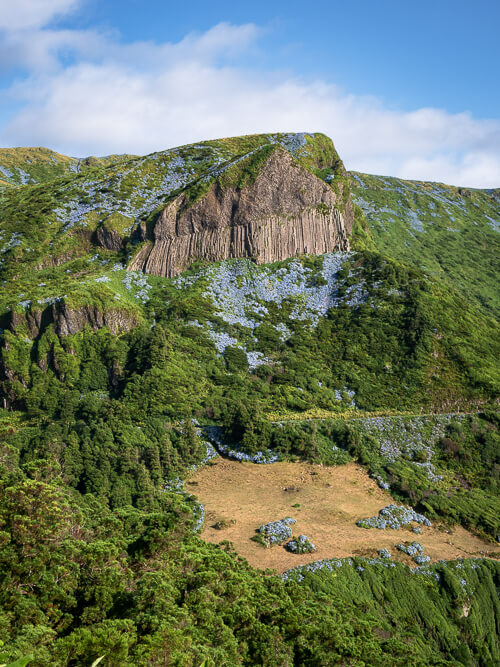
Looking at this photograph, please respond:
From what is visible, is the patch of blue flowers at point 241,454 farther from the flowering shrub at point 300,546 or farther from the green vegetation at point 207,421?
the flowering shrub at point 300,546


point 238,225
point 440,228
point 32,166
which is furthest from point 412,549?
point 32,166

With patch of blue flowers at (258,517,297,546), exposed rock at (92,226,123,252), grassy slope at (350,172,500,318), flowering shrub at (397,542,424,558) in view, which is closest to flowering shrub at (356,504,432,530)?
flowering shrub at (397,542,424,558)

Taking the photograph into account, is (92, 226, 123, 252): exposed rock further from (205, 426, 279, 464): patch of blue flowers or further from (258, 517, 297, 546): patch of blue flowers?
(258, 517, 297, 546): patch of blue flowers

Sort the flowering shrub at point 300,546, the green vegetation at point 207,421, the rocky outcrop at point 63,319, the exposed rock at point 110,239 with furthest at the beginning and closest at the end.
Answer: the exposed rock at point 110,239
the rocky outcrop at point 63,319
the flowering shrub at point 300,546
the green vegetation at point 207,421

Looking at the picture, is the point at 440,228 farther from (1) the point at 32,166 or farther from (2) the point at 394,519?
(1) the point at 32,166

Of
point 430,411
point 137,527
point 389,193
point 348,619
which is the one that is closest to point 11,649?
point 137,527

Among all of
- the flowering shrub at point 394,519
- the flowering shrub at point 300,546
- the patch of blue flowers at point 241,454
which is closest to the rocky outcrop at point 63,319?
the patch of blue flowers at point 241,454

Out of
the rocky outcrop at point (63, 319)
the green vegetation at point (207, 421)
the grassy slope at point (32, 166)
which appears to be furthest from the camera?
the grassy slope at point (32, 166)
